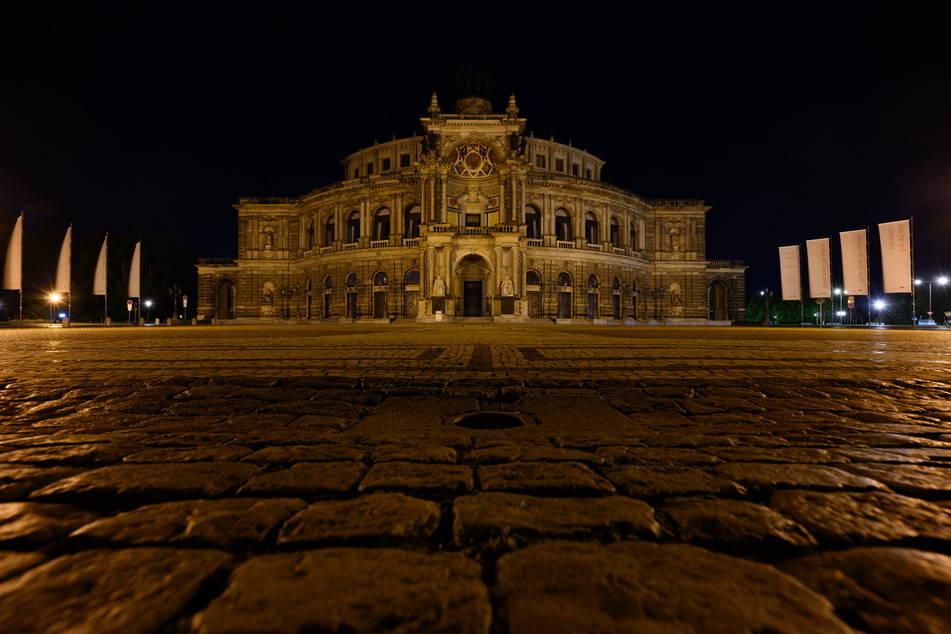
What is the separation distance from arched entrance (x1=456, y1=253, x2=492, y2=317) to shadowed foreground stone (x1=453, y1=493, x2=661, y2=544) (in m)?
36.1

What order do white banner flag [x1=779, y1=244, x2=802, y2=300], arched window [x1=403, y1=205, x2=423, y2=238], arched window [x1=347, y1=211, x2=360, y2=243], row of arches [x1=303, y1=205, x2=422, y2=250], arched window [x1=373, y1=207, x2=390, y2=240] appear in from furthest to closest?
arched window [x1=347, y1=211, x2=360, y2=243] → arched window [x1=373, y1=207, x2=390, y2=240] → row of arches [x1=303, y1=205, x2=422, y2=250] → arched window [x1=403, y1=205, x2=423, y2=238] → white banner flag [x1=779, y1=244, x2=802, y2=300]

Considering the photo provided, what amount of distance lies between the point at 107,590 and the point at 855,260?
33.7 m

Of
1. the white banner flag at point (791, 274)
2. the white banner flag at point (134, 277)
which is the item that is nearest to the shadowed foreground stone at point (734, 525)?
the white banner flag at point (791, 274)

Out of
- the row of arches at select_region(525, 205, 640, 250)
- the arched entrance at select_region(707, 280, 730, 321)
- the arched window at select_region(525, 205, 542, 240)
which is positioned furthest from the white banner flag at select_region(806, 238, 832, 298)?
the arched window at select_region(525, 205, 542, 240)

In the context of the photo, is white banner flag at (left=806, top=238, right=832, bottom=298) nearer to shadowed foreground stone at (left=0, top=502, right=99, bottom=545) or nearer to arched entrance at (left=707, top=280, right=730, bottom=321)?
arched entrance at (left=707, top=280, right=730, bottom=321)

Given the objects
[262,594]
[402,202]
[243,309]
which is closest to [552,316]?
[402,202]

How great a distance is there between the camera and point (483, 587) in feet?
3.61

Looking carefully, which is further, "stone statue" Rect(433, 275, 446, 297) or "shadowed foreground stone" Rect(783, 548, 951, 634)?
"stone statue" Rect(433, 275, 446, 297)

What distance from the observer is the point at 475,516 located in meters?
1.52

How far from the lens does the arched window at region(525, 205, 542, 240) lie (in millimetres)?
40156

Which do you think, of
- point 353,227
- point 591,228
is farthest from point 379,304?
point 591,228

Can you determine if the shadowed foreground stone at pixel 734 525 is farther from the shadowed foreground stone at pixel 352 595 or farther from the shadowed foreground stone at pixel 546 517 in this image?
the shadowed foreground stone at pixel 352 595

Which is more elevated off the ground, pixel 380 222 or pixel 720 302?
pixel 380 222

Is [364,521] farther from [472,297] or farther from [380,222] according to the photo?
[380,222]
